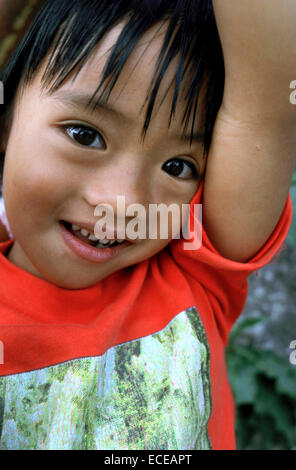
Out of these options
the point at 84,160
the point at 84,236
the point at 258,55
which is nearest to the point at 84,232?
the point at 84,236

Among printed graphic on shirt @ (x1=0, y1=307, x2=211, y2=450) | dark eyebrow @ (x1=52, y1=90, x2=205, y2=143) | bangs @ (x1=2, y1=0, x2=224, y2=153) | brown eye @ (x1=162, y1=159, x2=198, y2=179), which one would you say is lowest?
printed graphic on shirt @ (x1=0, y1=307, x2=211, y2=450)

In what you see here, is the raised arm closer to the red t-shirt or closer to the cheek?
the red t-shirt

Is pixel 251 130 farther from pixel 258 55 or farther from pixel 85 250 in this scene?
pixel 85 250

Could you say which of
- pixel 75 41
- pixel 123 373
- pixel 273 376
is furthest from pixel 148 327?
pixel 273 376

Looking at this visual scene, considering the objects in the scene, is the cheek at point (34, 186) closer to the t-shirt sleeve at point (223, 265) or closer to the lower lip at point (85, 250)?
the lower lip at point (85, 250)

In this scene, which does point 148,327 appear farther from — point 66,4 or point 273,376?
point 273,376

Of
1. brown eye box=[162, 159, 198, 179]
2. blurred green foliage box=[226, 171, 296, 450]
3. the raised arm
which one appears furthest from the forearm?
blurred green foliage box=[226, 171, 296, 450]

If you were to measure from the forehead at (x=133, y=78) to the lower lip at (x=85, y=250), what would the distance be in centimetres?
19

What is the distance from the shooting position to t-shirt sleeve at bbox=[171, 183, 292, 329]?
2.59 feet

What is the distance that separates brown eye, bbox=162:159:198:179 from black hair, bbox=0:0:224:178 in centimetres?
5

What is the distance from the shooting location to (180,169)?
78 cm

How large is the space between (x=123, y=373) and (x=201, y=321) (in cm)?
15
